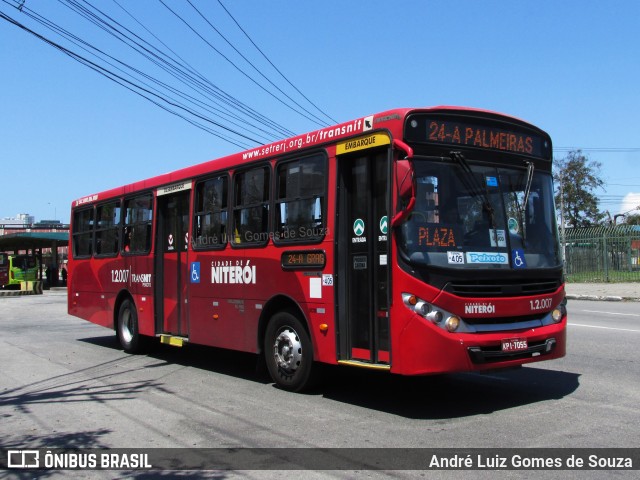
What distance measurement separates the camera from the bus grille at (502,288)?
6.27 m

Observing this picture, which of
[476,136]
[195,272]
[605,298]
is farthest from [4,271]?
[476,136]

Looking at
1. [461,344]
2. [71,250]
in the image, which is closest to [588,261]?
[71,250]

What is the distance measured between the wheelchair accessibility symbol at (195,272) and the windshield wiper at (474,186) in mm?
4917

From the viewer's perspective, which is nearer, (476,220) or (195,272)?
(476,220)

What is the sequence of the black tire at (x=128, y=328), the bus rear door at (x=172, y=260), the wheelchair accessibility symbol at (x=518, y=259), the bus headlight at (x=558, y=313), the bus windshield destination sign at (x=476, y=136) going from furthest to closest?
the black tire at (x=128, y=328) < the bus rear door at (x=172, y=260) < the bus headlight at (x=558, y=313) < the wheelchair accessibility symbol at (x=518, y=259) < the bus windshield destination sign at (x=476, y=136)

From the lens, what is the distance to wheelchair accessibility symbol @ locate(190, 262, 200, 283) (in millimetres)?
9922

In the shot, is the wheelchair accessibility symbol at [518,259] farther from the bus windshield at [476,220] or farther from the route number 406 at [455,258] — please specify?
the route number 406 at [455,258]

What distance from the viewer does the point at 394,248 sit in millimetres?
6352

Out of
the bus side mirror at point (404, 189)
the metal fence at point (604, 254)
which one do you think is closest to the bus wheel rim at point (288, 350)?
the bus side mirror at point (404, 189)

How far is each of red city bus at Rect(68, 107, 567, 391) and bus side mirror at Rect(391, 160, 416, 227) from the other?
16mm

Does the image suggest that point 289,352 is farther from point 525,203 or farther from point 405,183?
point 525,203

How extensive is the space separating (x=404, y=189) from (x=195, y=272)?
4.87 metres

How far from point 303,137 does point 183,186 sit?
3391 mm

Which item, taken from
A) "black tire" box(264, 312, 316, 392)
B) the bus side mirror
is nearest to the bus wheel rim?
"black tire" box(264, 312, 316, 392)
